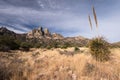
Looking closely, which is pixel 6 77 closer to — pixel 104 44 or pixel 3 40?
pixel 104 44

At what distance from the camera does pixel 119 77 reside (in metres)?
4.89

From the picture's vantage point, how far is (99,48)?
389 inches

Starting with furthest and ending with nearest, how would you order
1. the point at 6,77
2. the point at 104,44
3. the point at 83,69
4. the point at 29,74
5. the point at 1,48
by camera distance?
1. the point at 1,48
2. the point at 104,44
3. the point at 83,69
4. the point at 29,74
5. the point at 6,77

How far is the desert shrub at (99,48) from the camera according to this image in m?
9.26

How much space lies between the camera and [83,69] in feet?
19.0

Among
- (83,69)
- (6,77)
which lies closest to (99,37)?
(83,69)

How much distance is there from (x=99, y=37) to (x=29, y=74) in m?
6.51

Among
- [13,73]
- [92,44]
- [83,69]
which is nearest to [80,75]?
[83,69]

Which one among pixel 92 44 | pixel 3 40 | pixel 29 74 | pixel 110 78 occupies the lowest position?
pixel 110 78

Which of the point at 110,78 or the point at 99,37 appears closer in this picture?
the point at 110,78

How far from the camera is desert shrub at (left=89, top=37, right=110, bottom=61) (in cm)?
926

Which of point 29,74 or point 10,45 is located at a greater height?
point 10,45

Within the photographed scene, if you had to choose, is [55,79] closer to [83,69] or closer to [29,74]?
[29,74]

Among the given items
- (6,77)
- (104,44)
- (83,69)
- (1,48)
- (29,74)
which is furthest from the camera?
(1,48)
